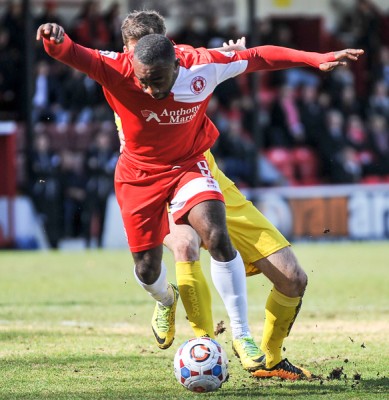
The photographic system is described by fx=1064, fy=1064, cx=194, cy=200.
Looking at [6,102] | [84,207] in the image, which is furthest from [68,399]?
[6,102]

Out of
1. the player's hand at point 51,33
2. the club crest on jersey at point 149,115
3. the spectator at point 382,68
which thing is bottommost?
the spectator at point 382,68

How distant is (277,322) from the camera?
697 cm

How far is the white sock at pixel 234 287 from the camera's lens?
6.59m

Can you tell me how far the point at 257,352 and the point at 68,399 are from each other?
1.27 metres

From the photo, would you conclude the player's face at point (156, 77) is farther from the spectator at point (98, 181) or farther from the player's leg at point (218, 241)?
the spectator at point (98, 181)

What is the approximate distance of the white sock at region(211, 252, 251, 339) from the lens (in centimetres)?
659

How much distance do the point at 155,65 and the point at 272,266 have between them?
4.96ft

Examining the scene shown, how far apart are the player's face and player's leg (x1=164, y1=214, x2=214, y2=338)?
3.38ft

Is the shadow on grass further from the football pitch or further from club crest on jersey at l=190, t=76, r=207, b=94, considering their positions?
club crest on jersey at l=190, t=76, r=207, b=94

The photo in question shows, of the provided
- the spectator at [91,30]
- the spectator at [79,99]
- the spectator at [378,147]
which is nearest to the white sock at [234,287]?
the spectator at [79,99]

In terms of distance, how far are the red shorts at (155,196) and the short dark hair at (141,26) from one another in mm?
875

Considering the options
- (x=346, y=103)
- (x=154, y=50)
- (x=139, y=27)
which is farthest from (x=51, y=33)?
(x=346, y=103)

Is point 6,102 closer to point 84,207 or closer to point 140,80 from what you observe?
point 84,207

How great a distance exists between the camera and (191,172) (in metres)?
6.87
